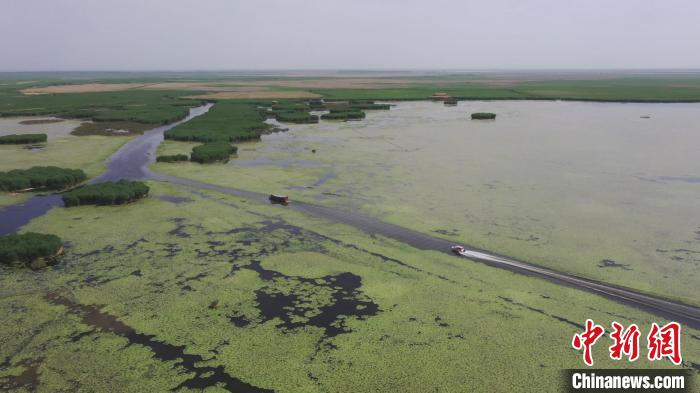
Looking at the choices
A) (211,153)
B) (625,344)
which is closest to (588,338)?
(625,344)

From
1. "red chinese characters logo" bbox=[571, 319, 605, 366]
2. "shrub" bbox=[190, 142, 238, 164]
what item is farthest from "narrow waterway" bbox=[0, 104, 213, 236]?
"red chinese characters logo" bbox=[571, 319, 605, 366]

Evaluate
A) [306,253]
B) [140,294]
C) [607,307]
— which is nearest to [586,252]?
[607,307]

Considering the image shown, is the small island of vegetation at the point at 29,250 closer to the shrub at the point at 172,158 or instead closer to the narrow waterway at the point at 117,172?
the narrow waterway at the point at 117,172

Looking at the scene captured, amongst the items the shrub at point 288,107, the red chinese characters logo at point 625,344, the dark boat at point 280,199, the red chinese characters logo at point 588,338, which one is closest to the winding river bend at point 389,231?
the dark boat at point 280,199

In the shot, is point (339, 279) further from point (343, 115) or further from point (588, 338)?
point (343, 115)

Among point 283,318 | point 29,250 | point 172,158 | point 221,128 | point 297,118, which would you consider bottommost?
point 283,318

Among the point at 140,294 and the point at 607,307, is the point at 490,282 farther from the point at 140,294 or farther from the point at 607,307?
the point at 140,294

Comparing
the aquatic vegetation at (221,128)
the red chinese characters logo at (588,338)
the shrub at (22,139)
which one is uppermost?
the aquatic vegetation at (221,128)

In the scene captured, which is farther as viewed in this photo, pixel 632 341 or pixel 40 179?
pixel 40 179
